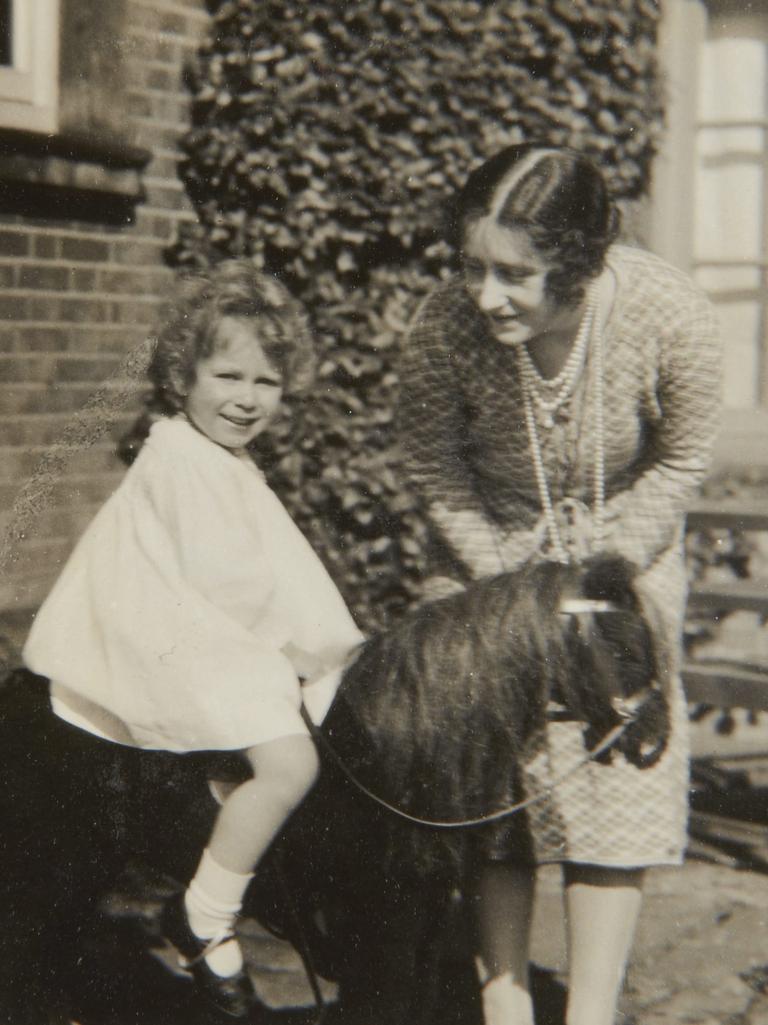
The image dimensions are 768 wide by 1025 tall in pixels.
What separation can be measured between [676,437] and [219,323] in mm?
928

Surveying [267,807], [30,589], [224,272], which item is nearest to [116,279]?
[30,589]

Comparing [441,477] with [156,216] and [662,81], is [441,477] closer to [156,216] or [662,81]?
[156,216]

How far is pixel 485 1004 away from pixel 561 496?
1.03m

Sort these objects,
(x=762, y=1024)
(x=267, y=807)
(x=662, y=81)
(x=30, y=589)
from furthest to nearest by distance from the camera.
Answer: (x=662, y=81)
(x=30, y=589)
(x=762, y=1024)
(x=267, y=807)

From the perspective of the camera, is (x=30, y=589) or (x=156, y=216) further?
(x=156, y=216)

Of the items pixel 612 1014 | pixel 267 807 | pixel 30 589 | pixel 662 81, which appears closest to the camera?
pixel 267 807

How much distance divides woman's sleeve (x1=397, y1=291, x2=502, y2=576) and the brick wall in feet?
6.30

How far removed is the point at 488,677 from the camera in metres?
2.32

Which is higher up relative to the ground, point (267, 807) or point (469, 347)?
point (469, 347)

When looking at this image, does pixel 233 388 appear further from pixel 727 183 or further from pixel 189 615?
pixel 727 183

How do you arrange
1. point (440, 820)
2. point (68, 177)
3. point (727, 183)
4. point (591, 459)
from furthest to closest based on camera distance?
point (727, 183) < point (68, 177) < point (591, 459) < point (440, 820)

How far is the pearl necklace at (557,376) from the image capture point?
2.83 metres

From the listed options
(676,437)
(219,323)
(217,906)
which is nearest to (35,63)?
(219,323)

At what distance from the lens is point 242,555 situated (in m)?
2.65
